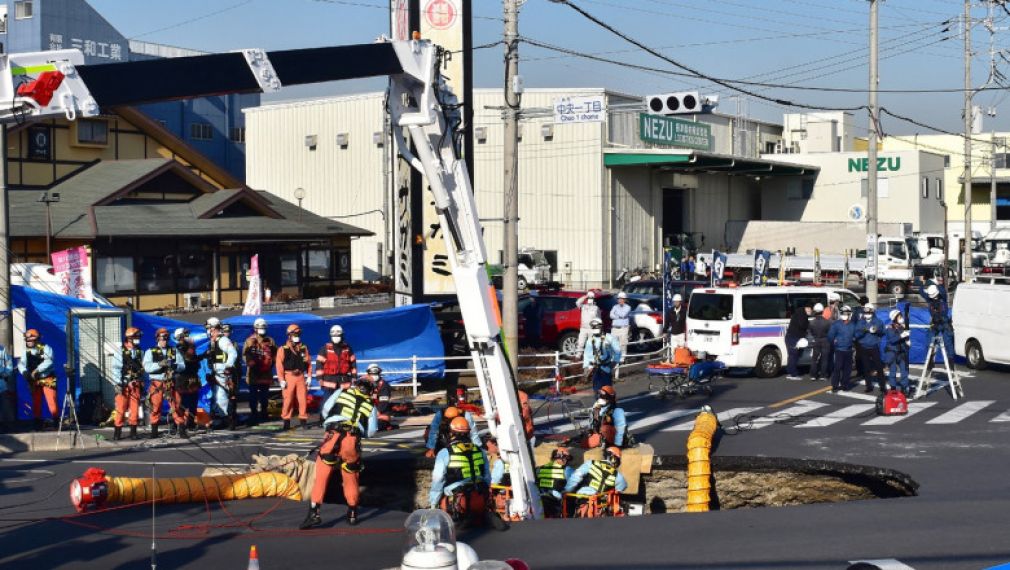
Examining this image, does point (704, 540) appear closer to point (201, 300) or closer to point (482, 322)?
point (482, 322)

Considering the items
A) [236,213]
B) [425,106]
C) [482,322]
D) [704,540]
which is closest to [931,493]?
[704,540]

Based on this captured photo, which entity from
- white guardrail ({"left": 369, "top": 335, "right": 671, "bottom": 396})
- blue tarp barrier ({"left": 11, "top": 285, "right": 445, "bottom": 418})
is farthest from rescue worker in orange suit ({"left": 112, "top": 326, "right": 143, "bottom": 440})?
white guardrail ({"left": 369, "top": 335, "right": 671, "bottom": 396})

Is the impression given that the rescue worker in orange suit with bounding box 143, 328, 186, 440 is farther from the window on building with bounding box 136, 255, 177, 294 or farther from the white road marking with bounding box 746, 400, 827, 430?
the window on building with bounding box 136, 255, 177, 294

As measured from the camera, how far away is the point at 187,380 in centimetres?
1858

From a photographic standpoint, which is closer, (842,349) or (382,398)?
(382,398)

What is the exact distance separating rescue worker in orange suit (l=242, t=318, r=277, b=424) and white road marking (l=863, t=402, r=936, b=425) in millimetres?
10097

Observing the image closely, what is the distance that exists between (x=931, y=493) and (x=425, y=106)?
7.63 m

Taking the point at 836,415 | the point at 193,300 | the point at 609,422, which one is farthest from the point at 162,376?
the point at 193,300

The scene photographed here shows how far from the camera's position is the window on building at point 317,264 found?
145 ft

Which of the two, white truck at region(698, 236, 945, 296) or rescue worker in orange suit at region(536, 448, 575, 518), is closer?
rescue worker in orange suit at region(536, 448, 575, 518)

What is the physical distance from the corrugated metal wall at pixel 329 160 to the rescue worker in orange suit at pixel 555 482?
43606 mm

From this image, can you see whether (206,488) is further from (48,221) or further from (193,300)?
(193,300)

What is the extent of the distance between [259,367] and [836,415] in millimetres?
10045

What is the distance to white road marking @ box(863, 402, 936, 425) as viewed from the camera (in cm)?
1986
